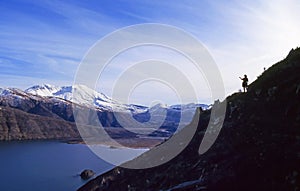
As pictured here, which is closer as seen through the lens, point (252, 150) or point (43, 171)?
point (252, 150)

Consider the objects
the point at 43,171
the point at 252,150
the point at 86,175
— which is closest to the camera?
the point at 252,150

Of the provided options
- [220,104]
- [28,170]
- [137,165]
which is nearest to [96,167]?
[28,170]

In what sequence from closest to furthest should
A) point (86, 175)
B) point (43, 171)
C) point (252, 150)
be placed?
point (252, 150) < point (86, 175) < point (43, 171)

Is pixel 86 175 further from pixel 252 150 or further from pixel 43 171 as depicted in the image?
pixel 252 150

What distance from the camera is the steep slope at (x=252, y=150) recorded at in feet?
104

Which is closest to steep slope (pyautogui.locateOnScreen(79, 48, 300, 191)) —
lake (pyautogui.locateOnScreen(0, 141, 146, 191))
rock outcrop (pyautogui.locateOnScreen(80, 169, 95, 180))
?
lake (pyautogui.locateOnScreen(0, 141, 146, 191))

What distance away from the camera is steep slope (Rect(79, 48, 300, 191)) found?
104ft

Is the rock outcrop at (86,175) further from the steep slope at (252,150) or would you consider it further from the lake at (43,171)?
the steep slope at (252,150)

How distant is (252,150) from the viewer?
119 feet

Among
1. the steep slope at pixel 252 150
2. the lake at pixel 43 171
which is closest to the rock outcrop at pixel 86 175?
the lake at pixel 43 171

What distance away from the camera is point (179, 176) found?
45375 millimetres

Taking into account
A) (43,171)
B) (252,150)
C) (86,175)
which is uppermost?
(252,150)

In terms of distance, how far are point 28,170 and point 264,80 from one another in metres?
107

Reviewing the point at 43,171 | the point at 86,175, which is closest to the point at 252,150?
the point at 86,175
